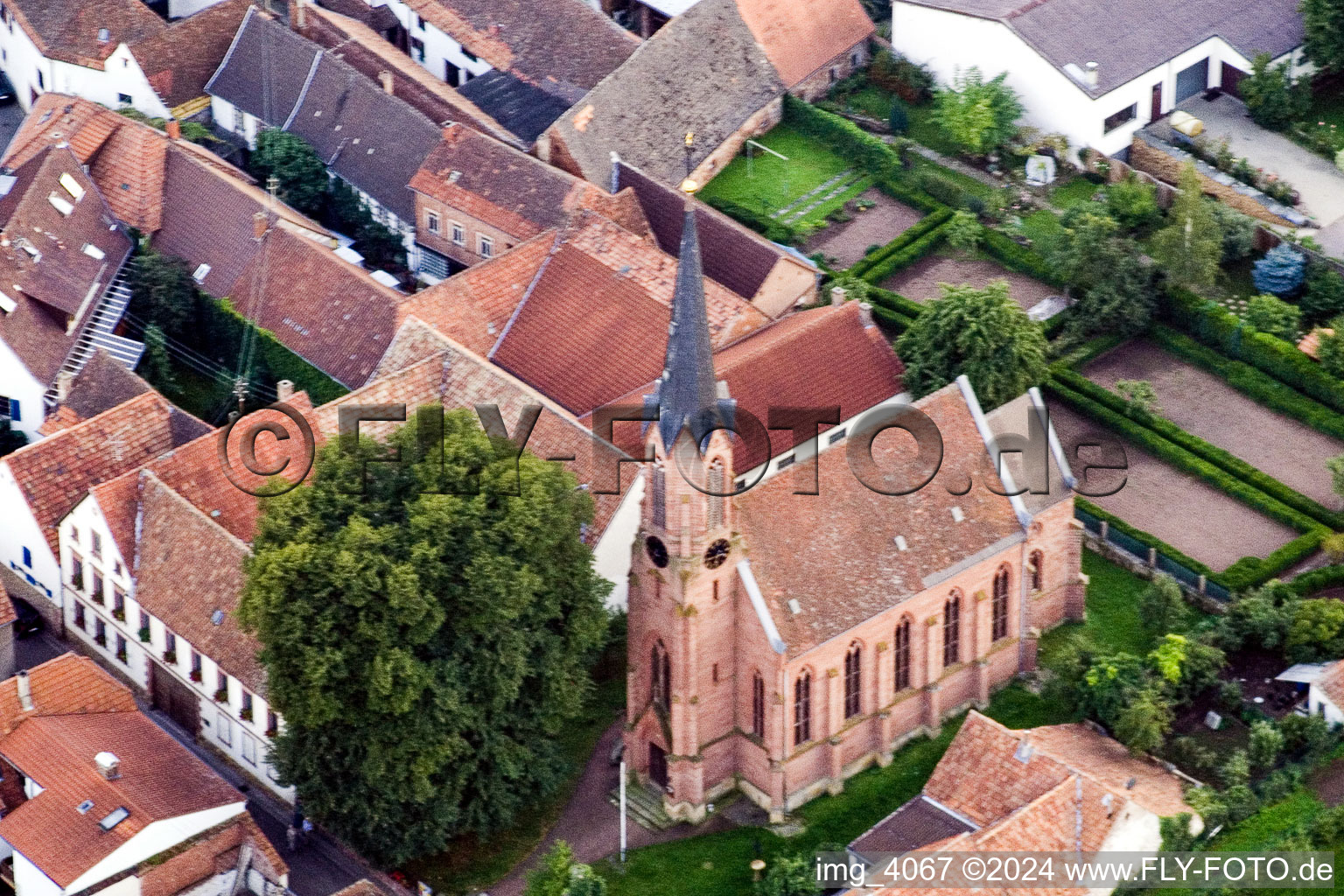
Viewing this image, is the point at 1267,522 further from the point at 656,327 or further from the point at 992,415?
the point at 656,327

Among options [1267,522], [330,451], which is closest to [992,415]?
[1267,522]

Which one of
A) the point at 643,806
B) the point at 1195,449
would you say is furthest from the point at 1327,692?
the point at 643,806

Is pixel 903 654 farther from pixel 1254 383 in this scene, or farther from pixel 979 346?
pixel 1254 383

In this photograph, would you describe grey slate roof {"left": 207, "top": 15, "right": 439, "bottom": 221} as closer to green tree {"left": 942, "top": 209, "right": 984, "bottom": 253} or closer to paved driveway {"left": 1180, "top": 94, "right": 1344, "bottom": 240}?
green tree {"left": 942, "top": 209, "right": 984, "bottom": 253}

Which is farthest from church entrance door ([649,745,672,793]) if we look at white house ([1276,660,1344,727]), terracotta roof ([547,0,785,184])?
terracotta roof ([547,0,785,184])

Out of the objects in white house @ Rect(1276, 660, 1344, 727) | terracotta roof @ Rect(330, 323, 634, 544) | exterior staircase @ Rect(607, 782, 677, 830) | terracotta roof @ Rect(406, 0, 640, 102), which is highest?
terracotta roof @ Rect(406, 0, 640, 102)

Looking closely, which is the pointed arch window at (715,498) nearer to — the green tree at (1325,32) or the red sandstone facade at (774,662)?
the red sandstone facade at (774,662)

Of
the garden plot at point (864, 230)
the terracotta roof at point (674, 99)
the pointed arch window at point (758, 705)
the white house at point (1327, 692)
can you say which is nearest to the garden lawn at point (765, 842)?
the pointed arch window at point (758, 705)
